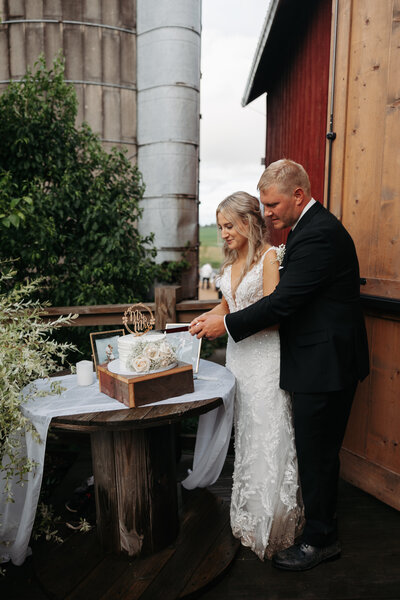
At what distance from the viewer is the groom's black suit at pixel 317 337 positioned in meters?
1.83

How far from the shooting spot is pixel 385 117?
236cm

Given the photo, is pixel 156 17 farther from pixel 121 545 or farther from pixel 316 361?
pixel 121 545

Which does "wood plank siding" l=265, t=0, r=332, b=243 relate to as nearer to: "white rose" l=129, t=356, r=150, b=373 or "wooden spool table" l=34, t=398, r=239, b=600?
"white rose" l=129, t=356, r=150, b=373

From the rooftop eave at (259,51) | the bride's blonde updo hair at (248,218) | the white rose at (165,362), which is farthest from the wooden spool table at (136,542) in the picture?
the rooftop eave at (259,51)

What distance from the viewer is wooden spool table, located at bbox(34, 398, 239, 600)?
6.02ft

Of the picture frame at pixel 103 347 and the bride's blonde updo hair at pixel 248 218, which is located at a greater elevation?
the bride's blonde updo hair at pixel 248 218

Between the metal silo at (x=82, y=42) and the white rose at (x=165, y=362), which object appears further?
the metal silo at (x=82, y=42)

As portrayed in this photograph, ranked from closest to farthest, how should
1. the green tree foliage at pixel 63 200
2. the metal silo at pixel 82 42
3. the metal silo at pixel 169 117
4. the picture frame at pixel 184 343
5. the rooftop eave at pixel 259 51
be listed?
1. the picture frame at pixel 184 343
2. the green tree foliage at pixel 63 200
3. the rooftop eave at pixel 259 51
4. the metal silo at pixel 169 117
5. the metal silo at pixel 82 42

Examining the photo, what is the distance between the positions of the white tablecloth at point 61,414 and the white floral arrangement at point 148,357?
16 centimetres

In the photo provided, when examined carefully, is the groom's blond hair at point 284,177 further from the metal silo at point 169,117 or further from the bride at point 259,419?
the metal silo at point 169,117

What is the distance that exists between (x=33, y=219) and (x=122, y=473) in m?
2.39

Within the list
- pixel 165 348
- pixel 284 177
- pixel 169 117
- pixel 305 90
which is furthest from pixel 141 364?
pixel 169 117

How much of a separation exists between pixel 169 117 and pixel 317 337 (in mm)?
4510

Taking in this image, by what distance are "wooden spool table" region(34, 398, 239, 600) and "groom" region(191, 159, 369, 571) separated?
0.40 meters
